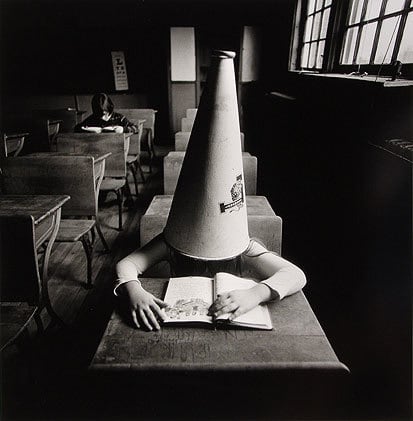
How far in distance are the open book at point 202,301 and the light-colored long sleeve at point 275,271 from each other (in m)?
0.07

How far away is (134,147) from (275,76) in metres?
2.46

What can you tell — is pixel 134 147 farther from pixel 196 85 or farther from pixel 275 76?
pixel 196 85

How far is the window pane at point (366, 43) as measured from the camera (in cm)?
258

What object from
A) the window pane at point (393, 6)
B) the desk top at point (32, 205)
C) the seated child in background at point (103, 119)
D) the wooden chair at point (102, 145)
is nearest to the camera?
the desk top at point (32, 205)

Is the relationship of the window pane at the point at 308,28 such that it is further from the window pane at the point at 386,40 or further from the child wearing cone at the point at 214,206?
the child wearing cone at the point at 214,206

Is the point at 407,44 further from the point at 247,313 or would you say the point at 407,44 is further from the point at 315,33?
the point at 315,33

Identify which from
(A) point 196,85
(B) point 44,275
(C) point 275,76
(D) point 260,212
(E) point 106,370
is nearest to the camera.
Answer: (E) point 106,370

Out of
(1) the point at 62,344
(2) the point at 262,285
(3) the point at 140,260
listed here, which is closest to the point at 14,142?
(1) the point at 62,344

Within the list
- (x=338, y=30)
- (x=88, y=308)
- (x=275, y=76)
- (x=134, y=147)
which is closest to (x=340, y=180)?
(x=338, y=30)

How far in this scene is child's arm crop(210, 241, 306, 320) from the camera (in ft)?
3.38

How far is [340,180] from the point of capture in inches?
99.7

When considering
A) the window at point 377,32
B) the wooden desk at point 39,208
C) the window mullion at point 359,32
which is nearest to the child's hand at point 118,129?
the wooden desk at point 39,208

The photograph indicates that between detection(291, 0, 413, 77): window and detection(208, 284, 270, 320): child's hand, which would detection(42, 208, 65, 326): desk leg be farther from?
detection(291, 0, 413, 77): window

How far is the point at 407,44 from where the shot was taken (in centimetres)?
212
